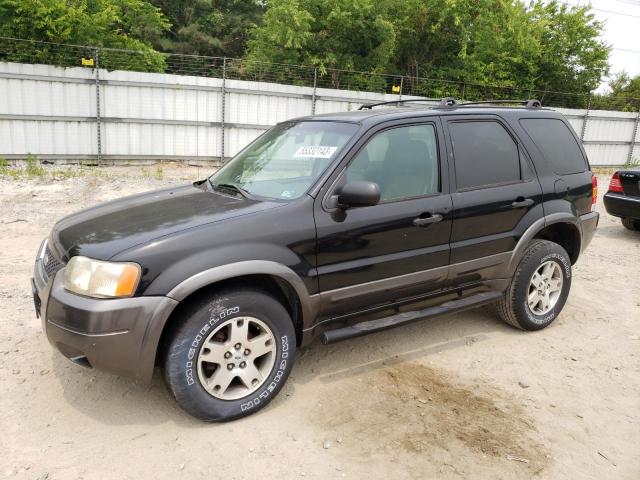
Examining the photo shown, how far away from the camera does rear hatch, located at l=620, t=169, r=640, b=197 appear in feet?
26.2

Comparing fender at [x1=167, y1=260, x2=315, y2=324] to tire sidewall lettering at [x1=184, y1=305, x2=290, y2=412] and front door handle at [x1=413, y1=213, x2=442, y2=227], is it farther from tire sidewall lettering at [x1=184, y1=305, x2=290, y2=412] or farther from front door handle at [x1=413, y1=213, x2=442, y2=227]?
front door handle at [x1=413, y1=213, x2=442, y2=227]

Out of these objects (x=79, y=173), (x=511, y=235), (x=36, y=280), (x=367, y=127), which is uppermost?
(x=367, y=127)

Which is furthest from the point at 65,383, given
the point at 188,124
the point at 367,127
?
the point at 188,124

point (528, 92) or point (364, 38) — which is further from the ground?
point (364, 38)

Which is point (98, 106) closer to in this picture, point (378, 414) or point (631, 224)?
point (631, 224)

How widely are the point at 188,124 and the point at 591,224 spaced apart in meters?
11.2

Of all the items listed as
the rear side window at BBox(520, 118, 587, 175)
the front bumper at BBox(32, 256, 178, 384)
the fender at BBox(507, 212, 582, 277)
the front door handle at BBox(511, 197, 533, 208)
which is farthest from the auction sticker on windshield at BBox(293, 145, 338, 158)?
the rear side window at BBox(520, 118, 587, 175)

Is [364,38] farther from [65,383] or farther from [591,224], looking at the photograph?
[65,383]

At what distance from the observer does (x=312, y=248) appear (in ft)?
10.8

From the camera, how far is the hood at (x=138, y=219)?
301cm

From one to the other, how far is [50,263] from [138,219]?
61cm

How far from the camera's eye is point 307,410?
11.0 ft

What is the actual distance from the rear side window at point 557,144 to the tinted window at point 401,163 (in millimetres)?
1176

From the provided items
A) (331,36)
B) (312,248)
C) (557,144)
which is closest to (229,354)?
(312,248)
